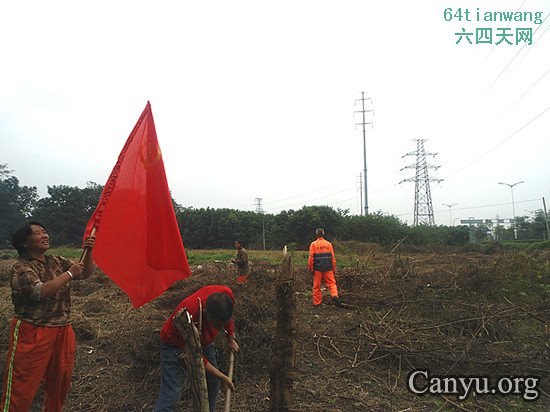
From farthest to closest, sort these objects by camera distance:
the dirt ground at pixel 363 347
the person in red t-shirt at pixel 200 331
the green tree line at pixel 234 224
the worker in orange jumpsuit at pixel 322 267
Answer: the green tree line at pixel 234 224, the worker in orange jumpsuit at pixel 322 267, the dirt ground at pixel 363 347, the person in red t-shirt at pixel 200 331

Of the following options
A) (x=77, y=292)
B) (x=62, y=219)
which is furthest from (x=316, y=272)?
(x=62, y=219)

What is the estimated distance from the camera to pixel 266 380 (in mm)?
4203

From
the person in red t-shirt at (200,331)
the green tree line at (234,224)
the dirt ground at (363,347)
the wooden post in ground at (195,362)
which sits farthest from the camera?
the green tree line at (234,224)

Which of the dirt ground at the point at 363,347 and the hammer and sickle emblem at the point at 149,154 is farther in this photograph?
the dirt ground at the point at 363,347

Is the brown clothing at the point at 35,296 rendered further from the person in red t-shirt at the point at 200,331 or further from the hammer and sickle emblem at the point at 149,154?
the hammer and sickle emblem at the point at 149,154

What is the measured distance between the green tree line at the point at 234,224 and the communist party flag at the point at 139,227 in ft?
96.2

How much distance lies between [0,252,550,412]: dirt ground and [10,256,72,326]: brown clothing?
5.25 ft

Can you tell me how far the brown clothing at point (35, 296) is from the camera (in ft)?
8.09

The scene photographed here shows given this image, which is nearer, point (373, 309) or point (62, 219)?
point (373, 309)

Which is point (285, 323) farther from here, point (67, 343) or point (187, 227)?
point (187, 227)

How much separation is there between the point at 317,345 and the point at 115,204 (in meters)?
3.54

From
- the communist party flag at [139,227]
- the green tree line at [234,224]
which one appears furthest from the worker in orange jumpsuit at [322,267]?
the green tree line at [234,224]

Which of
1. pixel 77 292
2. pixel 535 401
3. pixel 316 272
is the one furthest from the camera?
pixel 77 292

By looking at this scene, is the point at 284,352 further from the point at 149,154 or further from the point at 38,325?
the point at 149,154
